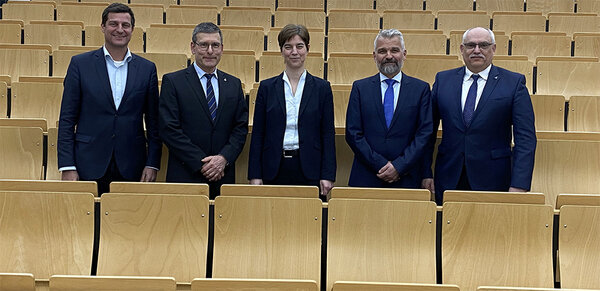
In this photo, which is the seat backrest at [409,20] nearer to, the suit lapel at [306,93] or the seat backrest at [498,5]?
the seat backrest at [498,5]

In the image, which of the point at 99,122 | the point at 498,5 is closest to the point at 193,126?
the point at 99,122

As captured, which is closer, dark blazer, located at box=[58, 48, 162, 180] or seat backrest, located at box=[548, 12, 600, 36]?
dark blazer, located at box=[58, 48, 162, 180]

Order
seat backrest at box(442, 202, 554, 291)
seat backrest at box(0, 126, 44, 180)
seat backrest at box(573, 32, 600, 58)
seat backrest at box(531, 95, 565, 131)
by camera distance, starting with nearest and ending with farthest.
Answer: seat backrest at box(442, 202, 554, 291), seat backrest at box(0, 126, 44, 180), seat backrest at box(531, 95, 565, 131), seat backrest at box(573, 32, 600, 58)

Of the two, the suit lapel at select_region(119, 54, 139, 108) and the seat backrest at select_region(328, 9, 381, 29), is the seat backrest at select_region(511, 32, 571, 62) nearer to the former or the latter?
the seat backrest at select_region(328, 9, 381, 29)

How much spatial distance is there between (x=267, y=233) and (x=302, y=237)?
5 centimetres

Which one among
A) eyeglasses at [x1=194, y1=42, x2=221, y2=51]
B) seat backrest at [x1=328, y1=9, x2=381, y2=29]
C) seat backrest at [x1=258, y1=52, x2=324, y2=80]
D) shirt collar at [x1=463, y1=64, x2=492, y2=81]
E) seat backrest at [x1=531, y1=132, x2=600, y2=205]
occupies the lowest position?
seat backrest at [x1=531, y1=132, x2=600, y2=205]

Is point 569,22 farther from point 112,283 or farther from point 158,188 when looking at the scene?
point 112,283

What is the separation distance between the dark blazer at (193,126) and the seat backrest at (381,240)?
30cm

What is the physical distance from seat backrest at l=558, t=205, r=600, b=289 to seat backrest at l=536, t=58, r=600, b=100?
87 cm

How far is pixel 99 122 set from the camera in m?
1.50

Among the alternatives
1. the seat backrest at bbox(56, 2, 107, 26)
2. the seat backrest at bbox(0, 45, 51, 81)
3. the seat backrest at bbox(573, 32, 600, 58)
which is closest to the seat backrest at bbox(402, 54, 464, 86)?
the seat backrest at bbox(573, 32, 600, 58)

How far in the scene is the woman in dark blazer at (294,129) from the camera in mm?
1496

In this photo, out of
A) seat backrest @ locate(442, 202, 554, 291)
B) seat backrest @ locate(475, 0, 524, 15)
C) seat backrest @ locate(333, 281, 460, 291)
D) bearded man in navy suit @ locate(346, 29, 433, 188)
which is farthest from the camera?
seat backrest @ locate(475, 0, 524, 15)

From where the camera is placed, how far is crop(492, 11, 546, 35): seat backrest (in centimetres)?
255
